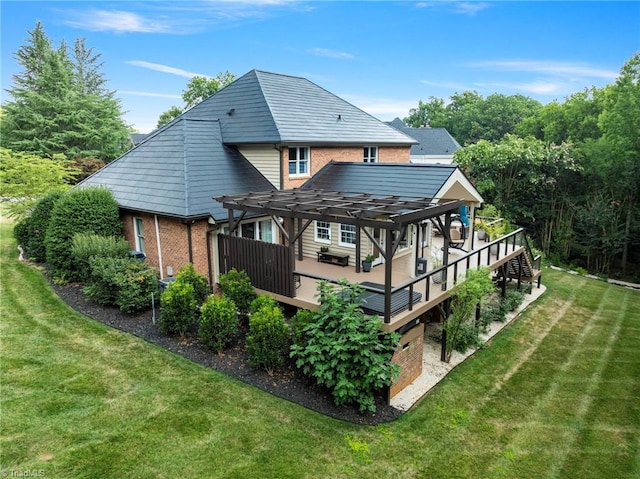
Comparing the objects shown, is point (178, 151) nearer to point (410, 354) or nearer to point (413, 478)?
point (410, 354)

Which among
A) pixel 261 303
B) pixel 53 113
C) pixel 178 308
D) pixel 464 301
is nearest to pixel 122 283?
pixel 178 308

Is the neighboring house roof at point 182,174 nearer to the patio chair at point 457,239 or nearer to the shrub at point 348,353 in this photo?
the shrub at point 348,353

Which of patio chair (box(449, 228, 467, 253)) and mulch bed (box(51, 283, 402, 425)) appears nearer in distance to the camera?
mulch bed (box(51, 283, 402, 425))

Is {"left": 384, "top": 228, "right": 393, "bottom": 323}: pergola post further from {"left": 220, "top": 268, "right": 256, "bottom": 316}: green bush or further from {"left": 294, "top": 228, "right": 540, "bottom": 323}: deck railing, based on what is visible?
{"left": 220, "top": 268, "right": 256, "bottom": 316}: green bush

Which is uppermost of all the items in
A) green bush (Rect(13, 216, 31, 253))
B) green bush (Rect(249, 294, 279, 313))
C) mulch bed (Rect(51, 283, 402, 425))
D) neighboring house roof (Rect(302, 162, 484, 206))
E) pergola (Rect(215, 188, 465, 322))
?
neighboring house roof (Rect(302, 162, 484, 206))

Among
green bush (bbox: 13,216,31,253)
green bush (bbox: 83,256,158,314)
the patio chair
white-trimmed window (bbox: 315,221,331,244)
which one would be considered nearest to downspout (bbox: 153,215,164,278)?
green bush (bbox: 83,256,158,314)

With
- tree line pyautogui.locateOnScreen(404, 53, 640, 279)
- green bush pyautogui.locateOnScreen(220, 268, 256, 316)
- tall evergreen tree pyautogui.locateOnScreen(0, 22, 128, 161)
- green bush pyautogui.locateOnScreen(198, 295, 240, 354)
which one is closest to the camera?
green bush pyautogui.locateOnScreen(198, 295, 240, 354)

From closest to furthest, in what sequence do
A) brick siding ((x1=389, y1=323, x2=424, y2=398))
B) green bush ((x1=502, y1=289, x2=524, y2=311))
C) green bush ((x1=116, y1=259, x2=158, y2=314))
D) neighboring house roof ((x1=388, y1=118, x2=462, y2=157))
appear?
brick siding ((x1=389, y1=323, x2=424, y2=398)), green bush ((x1=116, y1=259, x2=158, y2=314)), green bush ((x1=502, y1=289, x2=524, y2=311)), neighboring house roof ((x1=388, y1=118, x2=462, y2=157))

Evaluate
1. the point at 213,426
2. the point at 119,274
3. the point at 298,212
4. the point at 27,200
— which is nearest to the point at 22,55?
the point at 27,200
